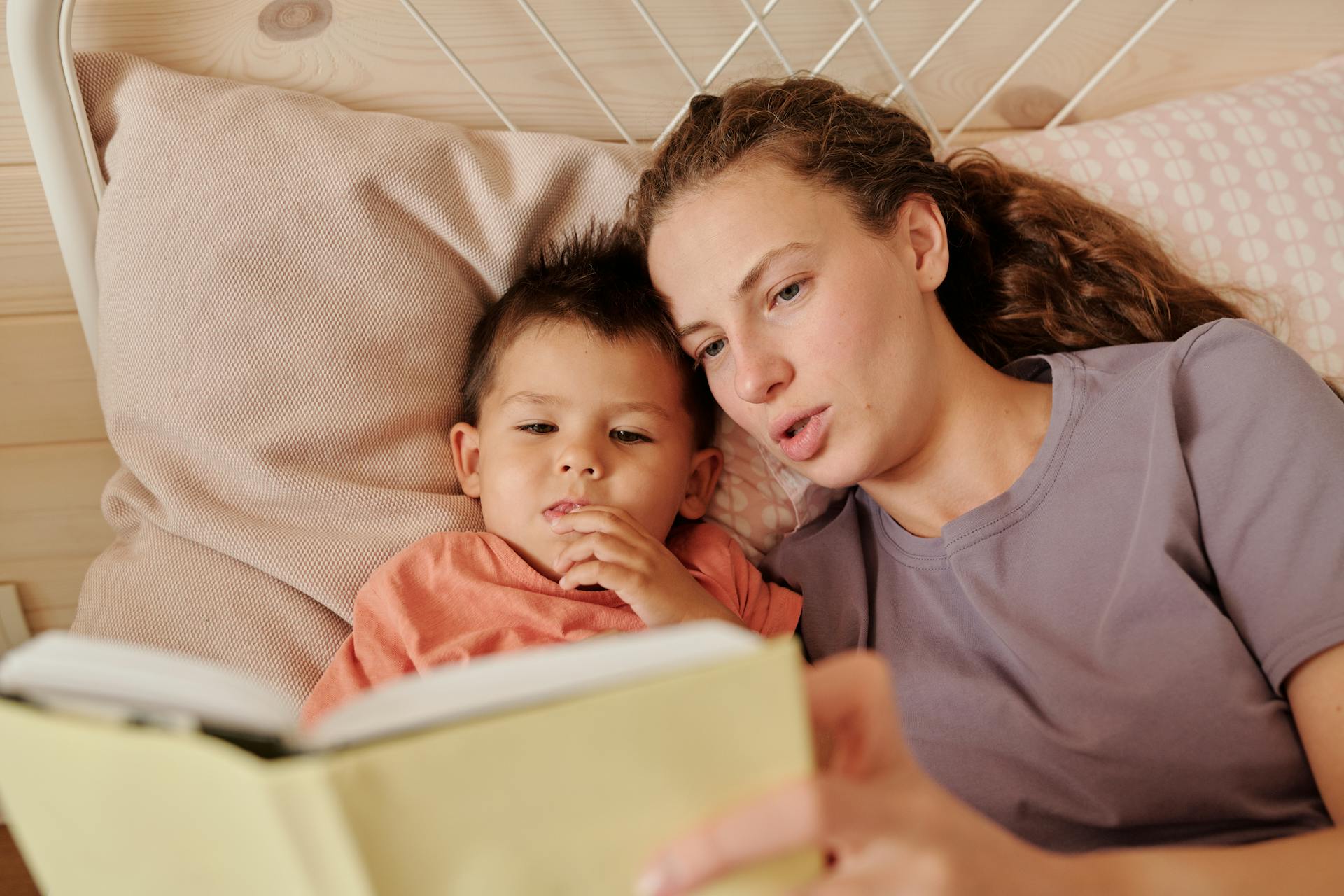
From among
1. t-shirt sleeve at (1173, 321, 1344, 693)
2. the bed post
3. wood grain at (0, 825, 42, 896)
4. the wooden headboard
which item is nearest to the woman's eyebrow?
t-shirt sleeve at (1173, 321, 1344, 693)

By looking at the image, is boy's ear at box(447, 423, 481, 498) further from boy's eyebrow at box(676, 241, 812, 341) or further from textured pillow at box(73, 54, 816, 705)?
boy's eyebrow at box(676, 241, 812, 341)

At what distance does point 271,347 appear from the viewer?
48.7 inches

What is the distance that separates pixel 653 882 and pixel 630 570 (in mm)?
565

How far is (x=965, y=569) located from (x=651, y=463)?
39 cm

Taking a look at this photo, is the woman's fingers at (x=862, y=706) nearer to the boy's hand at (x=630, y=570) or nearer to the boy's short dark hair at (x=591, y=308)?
the boy's hand at (x=630, y=570)

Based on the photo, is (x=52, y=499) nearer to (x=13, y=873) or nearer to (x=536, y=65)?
(x=13, y=873)

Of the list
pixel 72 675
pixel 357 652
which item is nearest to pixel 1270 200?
pixel 357 652

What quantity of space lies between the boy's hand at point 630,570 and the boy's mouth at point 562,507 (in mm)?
44

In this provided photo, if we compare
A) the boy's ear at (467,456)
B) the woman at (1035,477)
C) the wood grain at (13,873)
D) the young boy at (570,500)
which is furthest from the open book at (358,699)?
the wood grain at (13,873)

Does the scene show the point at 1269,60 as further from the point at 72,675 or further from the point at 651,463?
the point at 72,675

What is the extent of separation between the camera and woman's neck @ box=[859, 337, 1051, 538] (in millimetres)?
1224

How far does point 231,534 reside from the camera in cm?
119

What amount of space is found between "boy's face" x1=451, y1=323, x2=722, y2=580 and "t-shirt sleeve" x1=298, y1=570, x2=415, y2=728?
167 mm

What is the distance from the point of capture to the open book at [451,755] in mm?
511
